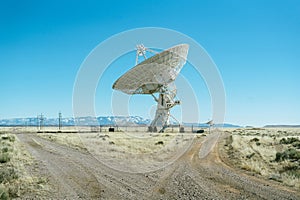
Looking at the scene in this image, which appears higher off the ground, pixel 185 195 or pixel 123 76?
pixel 123 76

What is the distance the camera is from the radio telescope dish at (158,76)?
3794 centimetres

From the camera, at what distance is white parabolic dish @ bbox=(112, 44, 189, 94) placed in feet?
124

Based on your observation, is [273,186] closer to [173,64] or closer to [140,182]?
[140,182]

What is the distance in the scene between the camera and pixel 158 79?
43.4m

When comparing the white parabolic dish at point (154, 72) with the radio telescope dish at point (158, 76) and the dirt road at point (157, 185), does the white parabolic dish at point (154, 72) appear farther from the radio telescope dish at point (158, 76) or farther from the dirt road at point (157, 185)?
the dirt road at point (157, 185)

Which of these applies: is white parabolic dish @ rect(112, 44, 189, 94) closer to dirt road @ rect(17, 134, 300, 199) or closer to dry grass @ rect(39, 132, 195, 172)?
dry grass @ rect(39, 132, 195, 172)

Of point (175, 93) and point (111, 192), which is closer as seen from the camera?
point (111, 192)

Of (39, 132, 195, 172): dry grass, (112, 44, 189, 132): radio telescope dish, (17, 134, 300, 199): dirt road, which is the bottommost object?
(39, 132, 195, 172): dry grass

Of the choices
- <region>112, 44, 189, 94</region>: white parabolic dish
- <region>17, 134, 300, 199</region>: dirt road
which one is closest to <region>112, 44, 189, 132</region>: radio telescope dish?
<region>112, 44, 189, 94</region>: white parabolic dish

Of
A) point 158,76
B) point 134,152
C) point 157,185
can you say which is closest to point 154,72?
point 158,76

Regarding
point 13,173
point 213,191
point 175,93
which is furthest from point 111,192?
point 175,93

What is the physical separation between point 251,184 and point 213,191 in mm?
2061

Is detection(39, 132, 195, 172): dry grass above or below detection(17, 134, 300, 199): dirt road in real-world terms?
below

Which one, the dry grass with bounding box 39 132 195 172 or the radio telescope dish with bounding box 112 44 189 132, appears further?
the radio telescope dish with bounding box 112 44 189 132
